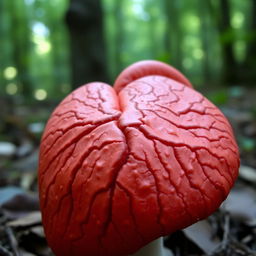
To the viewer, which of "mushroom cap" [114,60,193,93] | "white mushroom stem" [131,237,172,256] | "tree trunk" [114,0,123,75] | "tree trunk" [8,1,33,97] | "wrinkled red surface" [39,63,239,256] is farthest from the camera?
"tree trunk" [114,0,123,75]

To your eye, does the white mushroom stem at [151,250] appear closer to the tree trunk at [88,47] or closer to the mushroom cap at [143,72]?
the mushroom cap at [143,72]

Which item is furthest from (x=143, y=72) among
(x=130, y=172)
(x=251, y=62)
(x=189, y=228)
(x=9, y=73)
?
(x=9, y=73)

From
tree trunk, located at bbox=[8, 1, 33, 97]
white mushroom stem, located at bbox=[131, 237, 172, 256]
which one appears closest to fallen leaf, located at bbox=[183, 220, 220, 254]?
white mushroom stem, located at bbox=[131, 237, 172, 256]

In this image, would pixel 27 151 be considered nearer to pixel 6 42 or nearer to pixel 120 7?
pixel 6 42

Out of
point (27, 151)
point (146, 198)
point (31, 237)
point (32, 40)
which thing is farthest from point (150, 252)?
point (32, 40)

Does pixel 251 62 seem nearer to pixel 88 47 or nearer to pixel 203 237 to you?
pixel 88 47

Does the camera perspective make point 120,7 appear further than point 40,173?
Yes

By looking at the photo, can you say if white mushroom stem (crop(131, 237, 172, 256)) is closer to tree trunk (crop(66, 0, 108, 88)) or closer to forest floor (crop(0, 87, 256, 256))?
forest floor (crop(0, 87, 256, 256))
